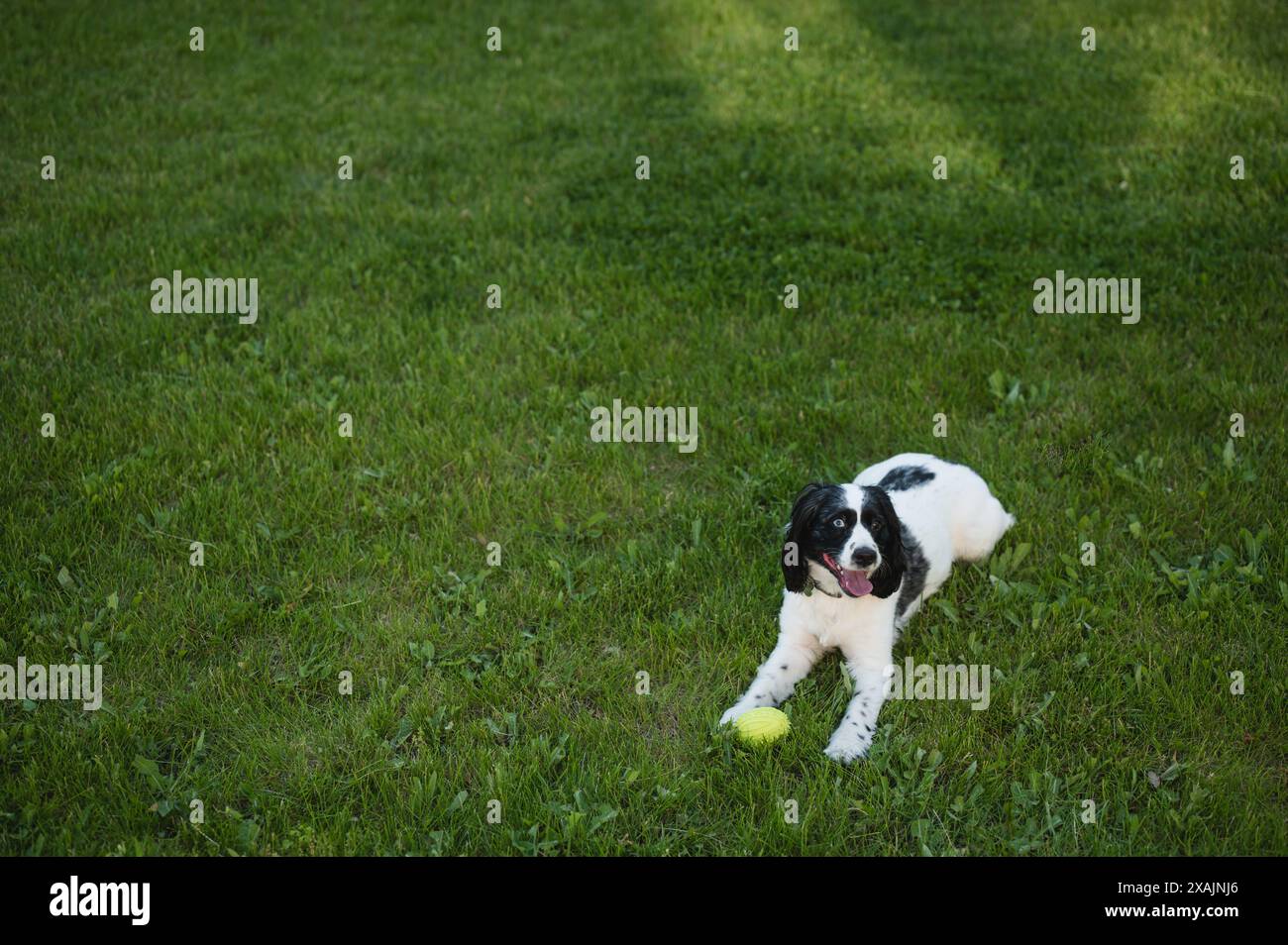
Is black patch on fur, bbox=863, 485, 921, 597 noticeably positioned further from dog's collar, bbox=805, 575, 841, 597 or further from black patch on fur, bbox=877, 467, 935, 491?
black patch on fur, bbox=877, 467, 935, 491

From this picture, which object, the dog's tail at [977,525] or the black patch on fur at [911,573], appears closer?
the black patch on fur at [911,573]

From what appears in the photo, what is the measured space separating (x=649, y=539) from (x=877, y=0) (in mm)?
9452

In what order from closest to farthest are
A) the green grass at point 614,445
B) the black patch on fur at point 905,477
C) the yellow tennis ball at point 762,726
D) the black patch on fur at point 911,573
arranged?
the green grass at point 614,445, the yellow tennis ball at point 762,726, the black patch on fur at point 911,573, the black patch on fur at point 905,477

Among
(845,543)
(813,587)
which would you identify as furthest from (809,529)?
(813,587)

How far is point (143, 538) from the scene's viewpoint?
5.09m

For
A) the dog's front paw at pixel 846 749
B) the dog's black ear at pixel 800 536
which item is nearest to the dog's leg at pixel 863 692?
the dog's front paw at pixel 846 749

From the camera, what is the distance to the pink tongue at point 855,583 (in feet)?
13.7

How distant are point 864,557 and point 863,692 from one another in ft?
1.93

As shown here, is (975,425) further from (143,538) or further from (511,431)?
(143,538)

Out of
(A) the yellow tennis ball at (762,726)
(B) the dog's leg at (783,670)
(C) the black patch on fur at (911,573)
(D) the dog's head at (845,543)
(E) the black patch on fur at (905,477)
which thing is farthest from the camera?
(E) the black patch on fur at (905,477)

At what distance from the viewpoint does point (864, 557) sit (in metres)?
4.11

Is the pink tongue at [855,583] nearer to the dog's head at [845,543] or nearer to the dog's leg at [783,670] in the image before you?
the dog's head at [845,543]

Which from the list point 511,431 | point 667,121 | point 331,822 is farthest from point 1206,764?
point 667,121

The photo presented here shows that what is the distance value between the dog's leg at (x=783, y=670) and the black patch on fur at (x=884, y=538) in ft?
1.25
